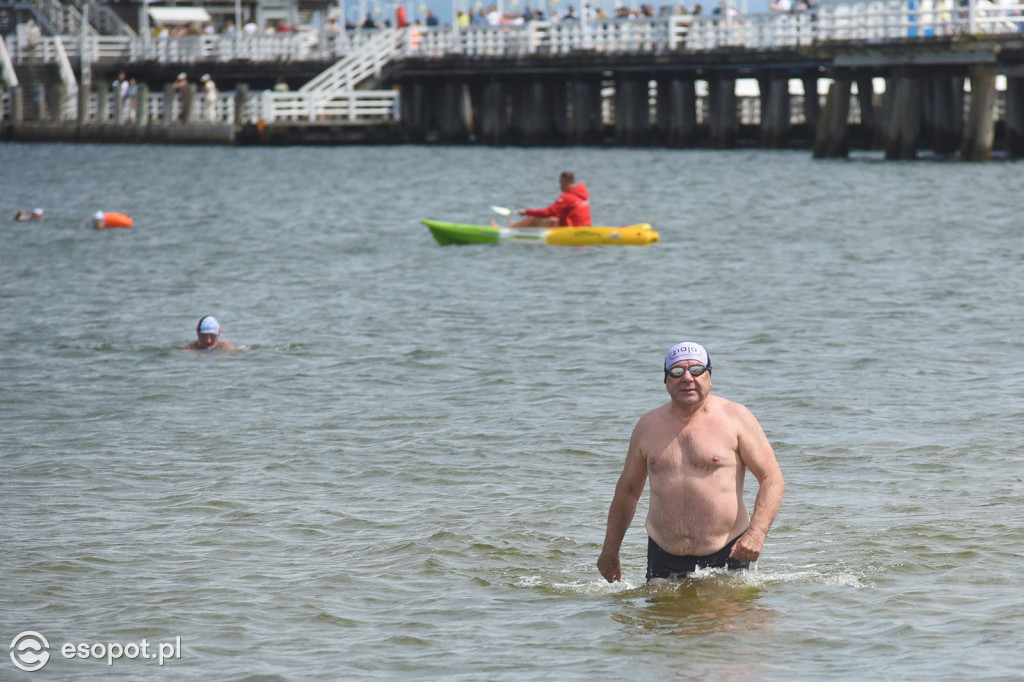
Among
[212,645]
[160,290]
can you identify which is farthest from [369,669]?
[160,290]

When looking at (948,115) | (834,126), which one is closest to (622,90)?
(834,126)

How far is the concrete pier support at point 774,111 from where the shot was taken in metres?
43.4

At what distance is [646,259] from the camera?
934 inches

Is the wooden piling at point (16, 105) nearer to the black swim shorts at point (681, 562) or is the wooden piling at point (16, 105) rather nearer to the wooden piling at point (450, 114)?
the wooden piling at point (450, 114)

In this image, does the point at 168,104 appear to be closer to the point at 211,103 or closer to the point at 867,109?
the point at 211,103

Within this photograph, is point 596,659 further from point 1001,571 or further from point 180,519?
point 180,519

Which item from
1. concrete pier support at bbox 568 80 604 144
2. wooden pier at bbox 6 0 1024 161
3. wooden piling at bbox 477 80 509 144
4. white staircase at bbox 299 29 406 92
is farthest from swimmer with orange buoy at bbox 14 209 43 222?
white staircase at bbox 299 29 406 92

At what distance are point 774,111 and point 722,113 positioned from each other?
69.2 inches

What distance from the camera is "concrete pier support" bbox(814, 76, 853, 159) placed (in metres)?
39.1

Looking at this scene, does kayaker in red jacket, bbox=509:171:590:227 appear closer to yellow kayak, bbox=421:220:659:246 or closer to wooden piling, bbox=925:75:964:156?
yellow kayak, bbox=421:220:659:246

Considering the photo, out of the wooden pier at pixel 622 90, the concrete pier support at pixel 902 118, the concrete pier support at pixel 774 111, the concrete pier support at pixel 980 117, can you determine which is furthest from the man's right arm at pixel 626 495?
the concrete pier support at pixel 774 111

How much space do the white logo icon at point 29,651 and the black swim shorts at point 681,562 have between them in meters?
2.95

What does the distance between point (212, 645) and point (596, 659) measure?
1.87 m

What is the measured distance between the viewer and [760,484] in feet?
23.6
